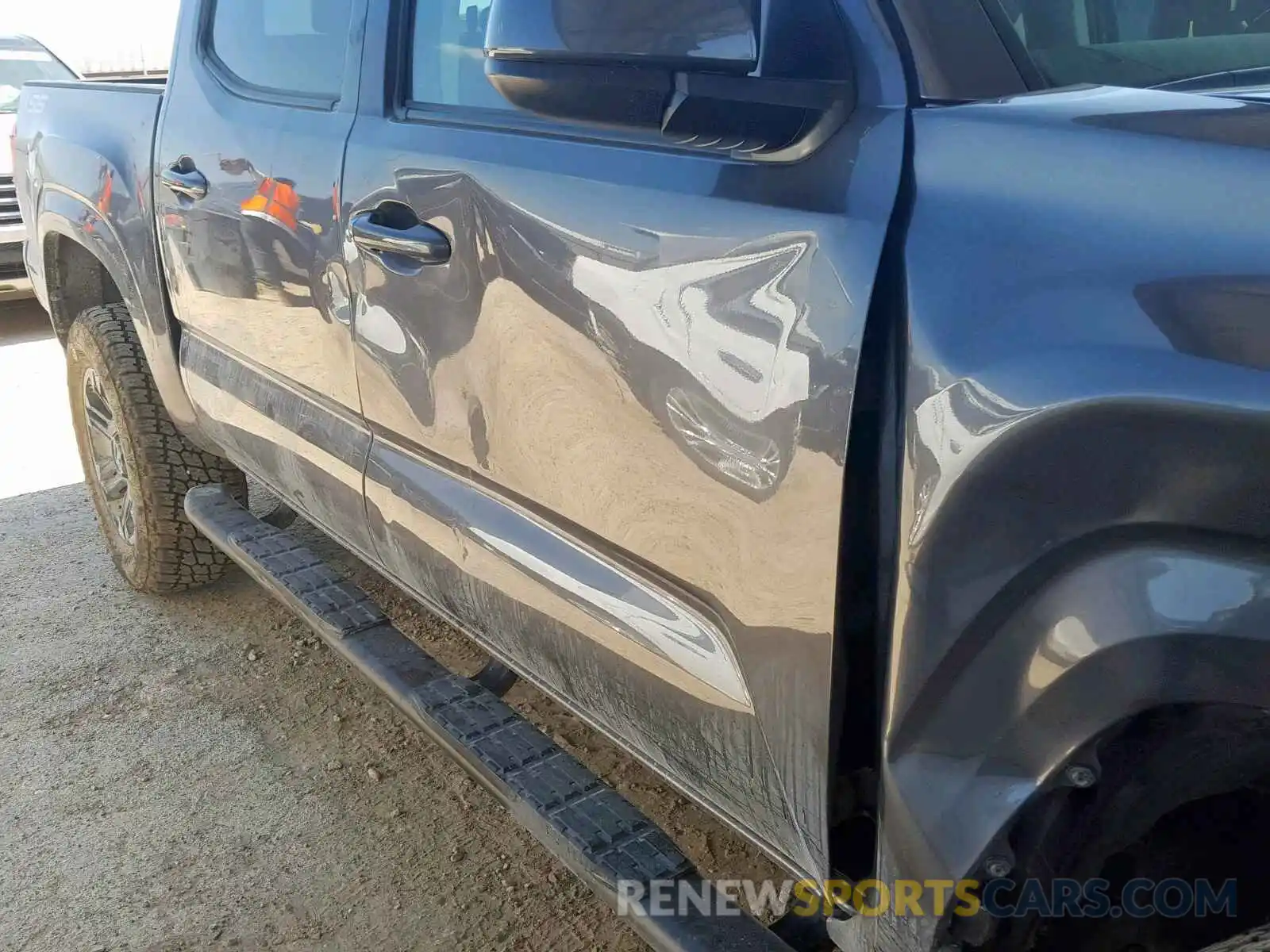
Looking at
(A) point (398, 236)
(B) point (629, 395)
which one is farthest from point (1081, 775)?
(A) point (398, 236)

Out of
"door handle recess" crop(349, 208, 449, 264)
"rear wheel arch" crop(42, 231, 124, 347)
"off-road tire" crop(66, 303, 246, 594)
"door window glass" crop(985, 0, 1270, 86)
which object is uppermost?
"door window glass" crop(985, 0, 1270, 86)

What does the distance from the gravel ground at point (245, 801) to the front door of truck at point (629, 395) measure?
0.66m

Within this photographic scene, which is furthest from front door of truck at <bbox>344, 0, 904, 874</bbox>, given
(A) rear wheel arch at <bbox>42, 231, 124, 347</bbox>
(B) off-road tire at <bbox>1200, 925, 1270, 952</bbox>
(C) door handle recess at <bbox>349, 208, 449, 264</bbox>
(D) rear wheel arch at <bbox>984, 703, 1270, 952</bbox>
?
(A) rear wheel arch at <bbox>42, 231, 124, 347</bbox>

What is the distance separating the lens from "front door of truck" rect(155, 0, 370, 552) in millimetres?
2176

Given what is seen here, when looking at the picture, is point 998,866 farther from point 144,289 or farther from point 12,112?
point 12,112

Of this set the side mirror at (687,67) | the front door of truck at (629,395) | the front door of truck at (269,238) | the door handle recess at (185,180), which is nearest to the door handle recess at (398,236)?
the front door of truck at (629,395)

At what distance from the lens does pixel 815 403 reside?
3.97 feet

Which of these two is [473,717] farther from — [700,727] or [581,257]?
[581,257]

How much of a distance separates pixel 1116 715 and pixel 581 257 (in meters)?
0.85

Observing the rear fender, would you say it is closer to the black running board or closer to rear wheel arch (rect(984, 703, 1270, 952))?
rear wheel arch (rect(984, 703, 1270, 952))

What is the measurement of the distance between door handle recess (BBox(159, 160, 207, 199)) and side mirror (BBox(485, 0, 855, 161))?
4.74ft

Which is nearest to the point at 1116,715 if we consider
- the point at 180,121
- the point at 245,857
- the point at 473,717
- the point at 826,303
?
the point at 826,303

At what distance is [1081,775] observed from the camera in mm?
1092

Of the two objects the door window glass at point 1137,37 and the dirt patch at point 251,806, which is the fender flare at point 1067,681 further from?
the dirt patch at point 251,806
